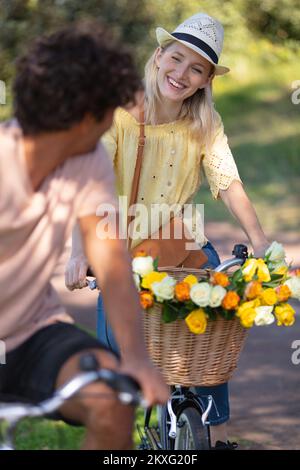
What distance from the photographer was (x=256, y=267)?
3.93 metres

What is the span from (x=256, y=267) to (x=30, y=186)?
1.19 meters

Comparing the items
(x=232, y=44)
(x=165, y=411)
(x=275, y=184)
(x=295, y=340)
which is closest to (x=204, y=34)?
(x=165, y=411)

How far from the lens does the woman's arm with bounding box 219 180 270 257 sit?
4.32 metres

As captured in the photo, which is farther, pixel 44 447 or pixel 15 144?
pixel 44 447

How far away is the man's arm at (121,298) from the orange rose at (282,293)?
0.94 metres

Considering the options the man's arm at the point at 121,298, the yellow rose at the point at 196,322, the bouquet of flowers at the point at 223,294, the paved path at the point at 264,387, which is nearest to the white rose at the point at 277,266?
the bouquet of flowers at the point at 223,294

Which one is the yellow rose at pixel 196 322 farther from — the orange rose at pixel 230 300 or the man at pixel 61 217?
the man at pixel 61 217

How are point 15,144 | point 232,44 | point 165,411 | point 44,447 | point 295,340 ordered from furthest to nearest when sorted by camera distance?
point 232,44 < point 295,340 < point 44,447 < point 165,411 < point 15,144

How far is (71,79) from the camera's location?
2840 millimetres

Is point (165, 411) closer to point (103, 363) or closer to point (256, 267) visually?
point (256, 267)

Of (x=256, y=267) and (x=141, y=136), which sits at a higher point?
(x=141, y=136)

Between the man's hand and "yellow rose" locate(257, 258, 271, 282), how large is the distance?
111cm

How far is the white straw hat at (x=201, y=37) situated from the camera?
430cm

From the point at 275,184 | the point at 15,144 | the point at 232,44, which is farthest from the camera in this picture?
the point at 232,44
